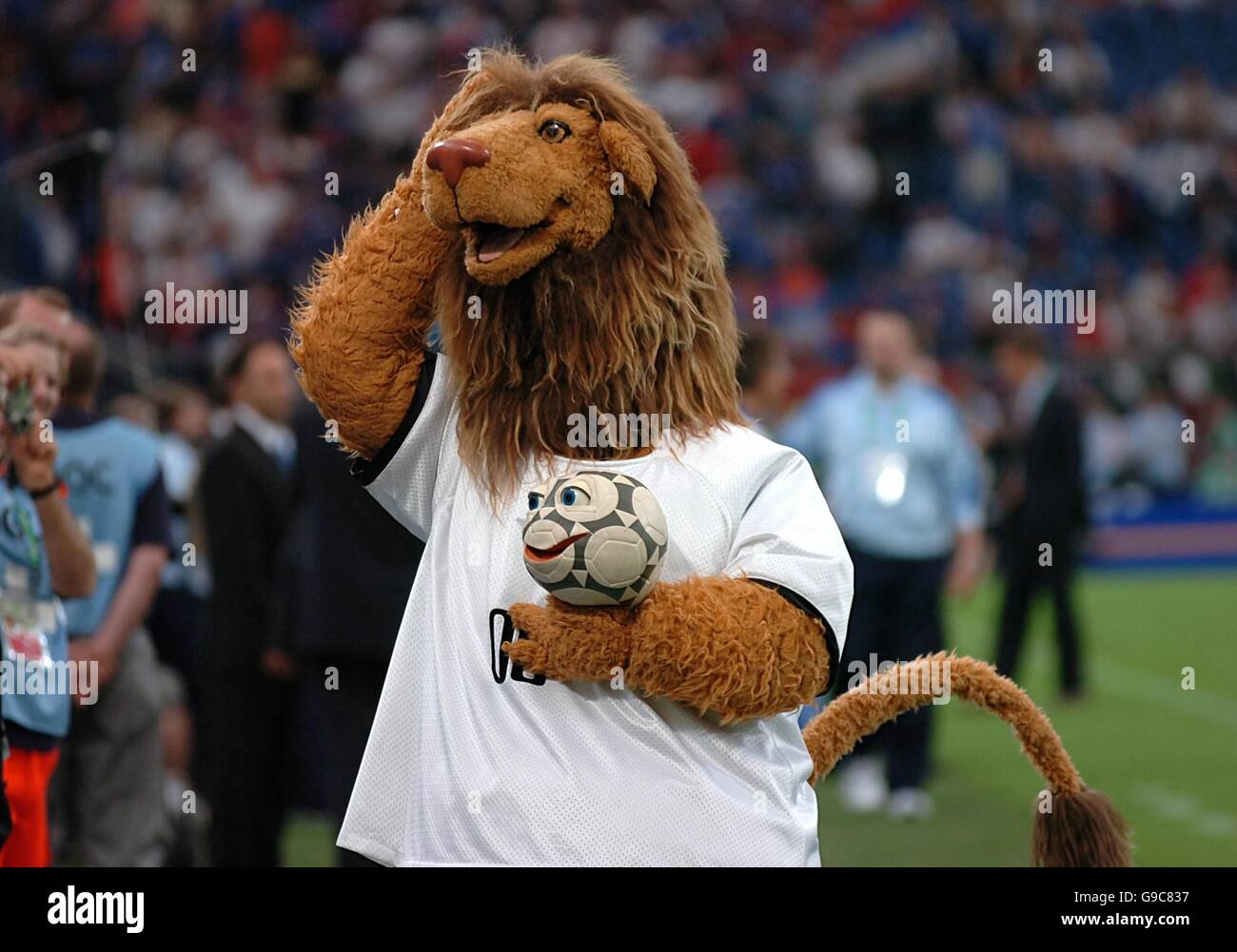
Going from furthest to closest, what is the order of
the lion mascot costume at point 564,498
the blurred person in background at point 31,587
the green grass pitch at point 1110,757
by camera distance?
the green grass pitch at point 1110,757 < the blurred person in background at point 31,587 < the lion mascot costume at point 564,498

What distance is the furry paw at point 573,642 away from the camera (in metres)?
2.50

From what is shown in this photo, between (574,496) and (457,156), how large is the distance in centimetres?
55

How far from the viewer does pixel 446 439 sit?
9.29 ft

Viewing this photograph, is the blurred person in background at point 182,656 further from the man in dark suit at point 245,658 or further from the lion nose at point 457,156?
the lion nose at point 457,156

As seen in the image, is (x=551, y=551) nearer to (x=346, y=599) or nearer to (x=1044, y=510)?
(x=346, y=599)

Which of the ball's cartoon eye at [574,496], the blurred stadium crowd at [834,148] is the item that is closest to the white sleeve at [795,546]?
the ball's cartoon eye at [574,496]

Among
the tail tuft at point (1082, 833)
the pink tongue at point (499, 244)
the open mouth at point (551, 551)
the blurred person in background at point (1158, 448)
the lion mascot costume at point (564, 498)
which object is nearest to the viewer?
the open mouth at point (551, 551)

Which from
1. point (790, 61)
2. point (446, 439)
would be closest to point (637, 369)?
point (446, 439)

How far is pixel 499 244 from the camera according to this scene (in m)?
2.68

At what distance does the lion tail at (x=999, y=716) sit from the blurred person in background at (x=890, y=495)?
4279 millimetres

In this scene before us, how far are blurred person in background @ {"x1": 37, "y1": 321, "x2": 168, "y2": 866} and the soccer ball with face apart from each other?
2769mm

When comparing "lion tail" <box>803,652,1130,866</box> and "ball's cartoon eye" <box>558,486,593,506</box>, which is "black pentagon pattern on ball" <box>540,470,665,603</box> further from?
"lion tail" <box>803,652,1130,866</box>

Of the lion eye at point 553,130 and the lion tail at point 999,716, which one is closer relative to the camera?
the lion eye at point 553,130
